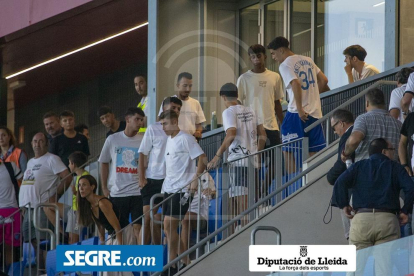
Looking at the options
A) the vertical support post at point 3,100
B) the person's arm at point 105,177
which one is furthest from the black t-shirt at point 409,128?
the vertical support post at point 3,100

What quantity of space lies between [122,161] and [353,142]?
2079mm

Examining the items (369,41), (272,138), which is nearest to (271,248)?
(272,138)

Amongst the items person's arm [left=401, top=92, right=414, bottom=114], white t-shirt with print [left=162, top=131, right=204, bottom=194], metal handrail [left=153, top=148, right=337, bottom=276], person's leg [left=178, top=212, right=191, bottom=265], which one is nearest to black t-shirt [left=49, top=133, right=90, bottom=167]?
white t-shirt with print [left=162, top=131, right=204, bottom=194]

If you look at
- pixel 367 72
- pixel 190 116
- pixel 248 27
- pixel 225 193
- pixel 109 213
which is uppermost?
pixel 248 27

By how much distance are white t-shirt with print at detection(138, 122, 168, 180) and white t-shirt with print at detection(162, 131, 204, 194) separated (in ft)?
0.39

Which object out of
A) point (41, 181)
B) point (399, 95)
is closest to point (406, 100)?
point (399, 95)

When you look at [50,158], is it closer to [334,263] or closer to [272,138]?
[272,138]

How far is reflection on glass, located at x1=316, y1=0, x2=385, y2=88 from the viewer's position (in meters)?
7.71

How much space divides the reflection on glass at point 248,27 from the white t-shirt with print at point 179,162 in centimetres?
339

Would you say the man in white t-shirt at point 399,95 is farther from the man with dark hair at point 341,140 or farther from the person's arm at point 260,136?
the person's arm at point 260,136

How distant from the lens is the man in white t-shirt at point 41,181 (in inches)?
283

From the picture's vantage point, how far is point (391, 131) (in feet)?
17.0

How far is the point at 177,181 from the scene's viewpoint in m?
6.06

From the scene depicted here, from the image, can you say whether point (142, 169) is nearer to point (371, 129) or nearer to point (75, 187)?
point (75, 187)
